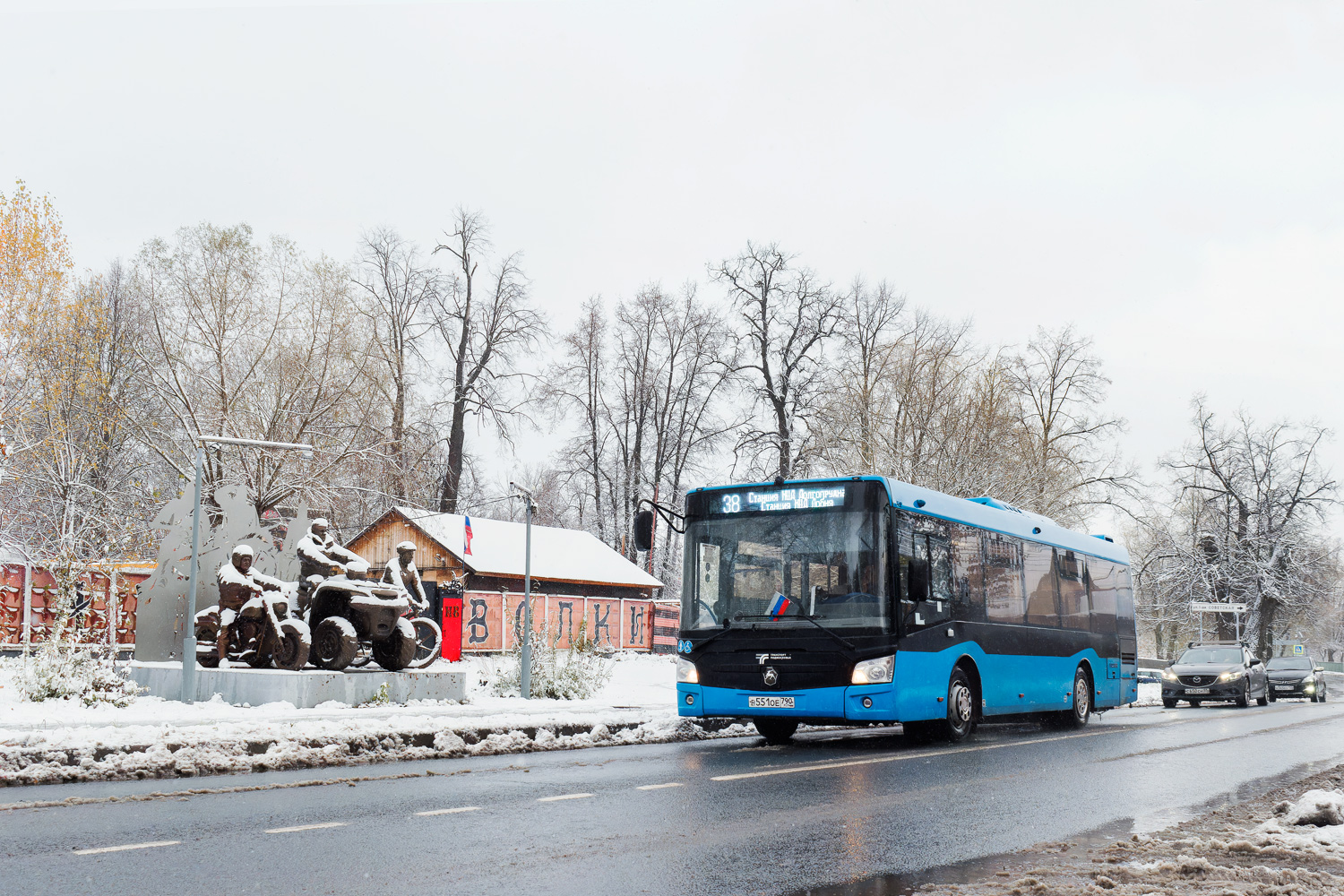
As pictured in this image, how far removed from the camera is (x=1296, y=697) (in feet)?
128

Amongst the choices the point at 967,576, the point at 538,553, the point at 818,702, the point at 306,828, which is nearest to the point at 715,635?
the point at 818,702

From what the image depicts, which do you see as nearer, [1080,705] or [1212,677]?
[1080,705]

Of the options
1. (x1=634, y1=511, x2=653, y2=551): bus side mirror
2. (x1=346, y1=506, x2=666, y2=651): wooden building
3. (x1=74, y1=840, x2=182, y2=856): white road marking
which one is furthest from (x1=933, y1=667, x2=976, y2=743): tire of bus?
(x1=346, y1=506, x2=666, y2=651): wooden building

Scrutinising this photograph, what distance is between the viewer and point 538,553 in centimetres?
4516

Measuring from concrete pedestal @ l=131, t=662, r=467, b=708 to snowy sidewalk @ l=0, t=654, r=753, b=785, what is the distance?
27 centimetres

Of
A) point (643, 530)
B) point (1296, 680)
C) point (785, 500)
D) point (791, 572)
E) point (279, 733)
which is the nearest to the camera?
point (279, 733)

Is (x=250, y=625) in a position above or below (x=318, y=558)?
below

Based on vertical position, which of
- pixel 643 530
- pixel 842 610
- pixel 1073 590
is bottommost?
pixel 842 610

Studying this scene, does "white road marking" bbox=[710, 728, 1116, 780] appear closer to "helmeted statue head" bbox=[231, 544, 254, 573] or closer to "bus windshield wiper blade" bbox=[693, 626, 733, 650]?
"bus windshield wiper blade" bbox=[693, 626, 733, 650]

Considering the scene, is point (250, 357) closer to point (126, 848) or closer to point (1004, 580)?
point (1004, 580)

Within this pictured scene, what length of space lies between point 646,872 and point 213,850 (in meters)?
2.58

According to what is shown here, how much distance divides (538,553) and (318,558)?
25.9m

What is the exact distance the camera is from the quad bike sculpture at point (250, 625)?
18.7 meters

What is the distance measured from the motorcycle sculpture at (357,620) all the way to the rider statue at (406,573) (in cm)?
50
